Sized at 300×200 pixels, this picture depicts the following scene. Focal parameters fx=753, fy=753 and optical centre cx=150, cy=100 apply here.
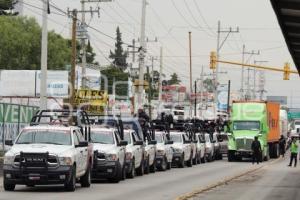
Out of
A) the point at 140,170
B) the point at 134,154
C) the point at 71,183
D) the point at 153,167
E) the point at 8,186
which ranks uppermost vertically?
the point at 134,154

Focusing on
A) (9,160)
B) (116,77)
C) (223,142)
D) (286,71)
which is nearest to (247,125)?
(223,142)

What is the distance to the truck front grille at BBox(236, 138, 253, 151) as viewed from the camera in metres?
48.9

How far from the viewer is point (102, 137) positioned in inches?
1019

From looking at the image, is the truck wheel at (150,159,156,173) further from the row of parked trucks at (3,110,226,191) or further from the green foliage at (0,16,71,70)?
the green foliage at (0,16,71,70)

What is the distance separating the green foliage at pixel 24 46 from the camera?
272 ft

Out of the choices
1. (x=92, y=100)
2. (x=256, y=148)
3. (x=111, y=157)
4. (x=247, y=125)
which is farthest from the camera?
(x=92, y=100)

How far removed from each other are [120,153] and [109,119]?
3.16 m

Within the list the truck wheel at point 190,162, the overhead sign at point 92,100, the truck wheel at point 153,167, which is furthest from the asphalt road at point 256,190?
the overhead sign at point 92,100

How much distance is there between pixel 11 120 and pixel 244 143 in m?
18.8

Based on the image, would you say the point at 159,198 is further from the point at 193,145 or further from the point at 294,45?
the point at 193,145

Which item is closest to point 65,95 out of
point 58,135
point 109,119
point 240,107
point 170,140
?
point 240,107

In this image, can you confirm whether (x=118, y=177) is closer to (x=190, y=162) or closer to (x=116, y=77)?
(x=190, y=162)

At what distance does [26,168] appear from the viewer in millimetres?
19734

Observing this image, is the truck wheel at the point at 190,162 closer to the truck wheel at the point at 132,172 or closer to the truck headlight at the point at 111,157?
the truck wheel at the point at 132,172
